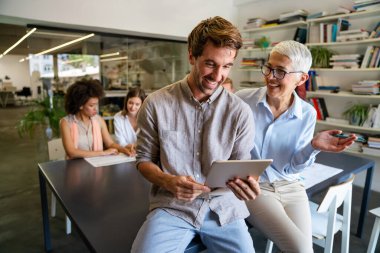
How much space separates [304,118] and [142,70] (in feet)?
11.7

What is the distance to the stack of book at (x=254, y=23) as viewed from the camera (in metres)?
4.54

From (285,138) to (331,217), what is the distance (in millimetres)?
497

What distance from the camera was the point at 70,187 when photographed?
1.54 meters

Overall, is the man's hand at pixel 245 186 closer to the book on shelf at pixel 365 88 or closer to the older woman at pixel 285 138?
the older woman at pixel 285 138

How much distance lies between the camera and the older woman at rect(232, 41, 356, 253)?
4.78 feet

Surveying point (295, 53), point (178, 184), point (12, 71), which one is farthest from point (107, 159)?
point (12, 71)

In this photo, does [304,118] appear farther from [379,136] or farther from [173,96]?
[379,136]

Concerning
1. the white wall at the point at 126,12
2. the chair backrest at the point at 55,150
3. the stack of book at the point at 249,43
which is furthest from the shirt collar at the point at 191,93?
the stack of book at the point at 249,43

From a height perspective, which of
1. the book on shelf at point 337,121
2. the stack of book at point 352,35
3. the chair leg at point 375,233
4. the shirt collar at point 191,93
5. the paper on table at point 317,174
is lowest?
the chair leg at point 375,233

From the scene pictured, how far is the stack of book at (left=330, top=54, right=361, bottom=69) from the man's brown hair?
3.04 meters

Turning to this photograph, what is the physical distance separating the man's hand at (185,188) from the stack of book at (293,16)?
3799 millimetres

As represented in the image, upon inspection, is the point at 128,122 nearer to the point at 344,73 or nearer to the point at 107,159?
the point at 107,159

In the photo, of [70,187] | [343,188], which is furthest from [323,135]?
[70,187]

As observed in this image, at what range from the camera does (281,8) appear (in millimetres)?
4469
